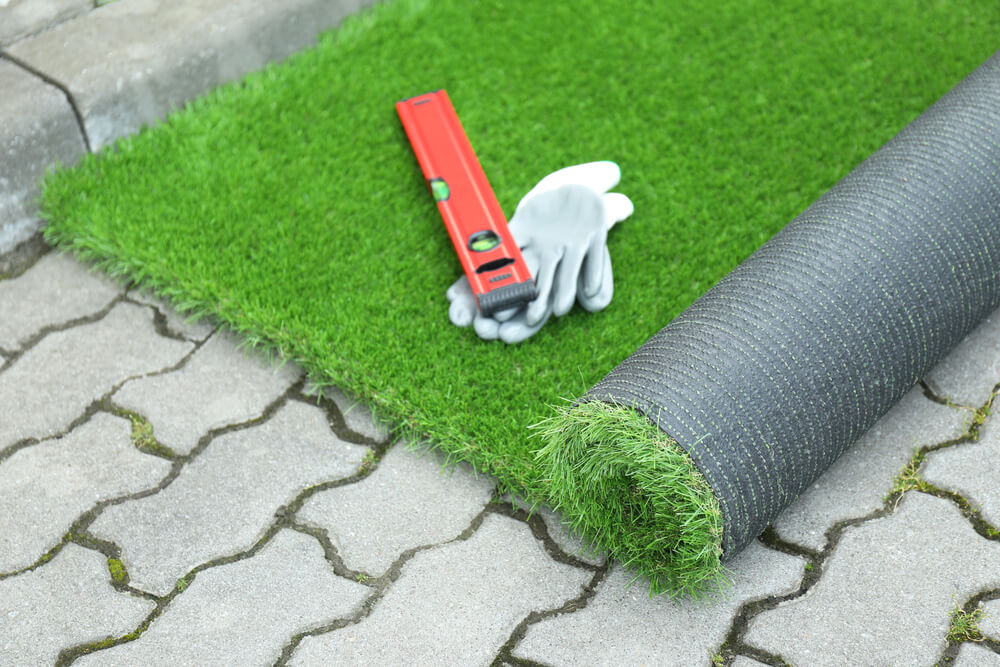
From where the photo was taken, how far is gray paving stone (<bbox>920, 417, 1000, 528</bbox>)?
1976 millimetres

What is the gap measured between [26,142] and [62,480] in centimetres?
98

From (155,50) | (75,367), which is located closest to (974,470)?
(75,367)

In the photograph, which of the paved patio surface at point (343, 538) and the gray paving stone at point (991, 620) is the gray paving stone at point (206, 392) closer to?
the paved patio surface at point (343, 538)

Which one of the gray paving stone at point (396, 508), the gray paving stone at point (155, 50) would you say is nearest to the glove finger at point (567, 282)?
the gray paving stone at point (396, 508)

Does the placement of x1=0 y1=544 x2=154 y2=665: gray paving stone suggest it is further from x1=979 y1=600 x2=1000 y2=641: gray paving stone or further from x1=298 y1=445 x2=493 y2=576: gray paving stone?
x1=979 y1=600 x2=1000 y2=641: gray paving stone

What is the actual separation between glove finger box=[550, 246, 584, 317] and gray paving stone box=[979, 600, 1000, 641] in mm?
1055

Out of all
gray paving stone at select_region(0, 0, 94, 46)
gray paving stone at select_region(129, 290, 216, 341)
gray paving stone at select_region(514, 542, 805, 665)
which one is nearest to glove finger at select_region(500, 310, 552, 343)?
gray paving stone at select_region(514, 542, 805, 665)

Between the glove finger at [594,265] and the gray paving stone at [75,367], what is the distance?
971 millimetres

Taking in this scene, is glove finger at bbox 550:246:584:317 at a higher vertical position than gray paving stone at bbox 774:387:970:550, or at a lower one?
higher

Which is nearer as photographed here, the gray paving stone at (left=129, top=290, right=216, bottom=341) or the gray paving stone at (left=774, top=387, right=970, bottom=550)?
the gray paving stone at (left=774, top=387, right=970, bottom=550)

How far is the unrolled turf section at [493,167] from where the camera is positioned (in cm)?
226

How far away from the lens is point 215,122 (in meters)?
2.84

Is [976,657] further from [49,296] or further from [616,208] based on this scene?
[49,296]

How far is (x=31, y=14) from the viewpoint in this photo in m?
2.83
